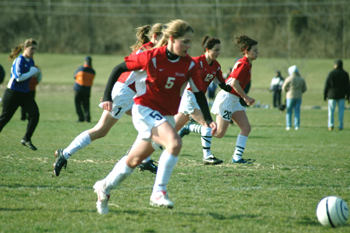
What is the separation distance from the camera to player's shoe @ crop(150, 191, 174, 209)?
372cm

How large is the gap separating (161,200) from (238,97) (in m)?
3.71

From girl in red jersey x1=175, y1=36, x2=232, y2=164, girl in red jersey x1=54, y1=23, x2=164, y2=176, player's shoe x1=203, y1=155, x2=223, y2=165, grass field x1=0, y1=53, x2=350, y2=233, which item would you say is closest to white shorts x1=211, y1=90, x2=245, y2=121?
girl in red jersey x1=175, y1=36, x2=232, y2=164

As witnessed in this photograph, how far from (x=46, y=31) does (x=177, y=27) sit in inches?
2457

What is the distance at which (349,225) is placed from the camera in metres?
3.60

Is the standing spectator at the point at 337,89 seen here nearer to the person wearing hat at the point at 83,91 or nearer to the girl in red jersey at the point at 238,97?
the girl in red jersey at the point at 238,97

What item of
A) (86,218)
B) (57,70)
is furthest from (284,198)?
(57,70)

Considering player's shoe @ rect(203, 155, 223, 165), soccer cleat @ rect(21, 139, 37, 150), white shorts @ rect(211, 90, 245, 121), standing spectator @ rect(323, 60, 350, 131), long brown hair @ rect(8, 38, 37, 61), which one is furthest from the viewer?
standing spectator @ rect(323, 60, 350, 131)

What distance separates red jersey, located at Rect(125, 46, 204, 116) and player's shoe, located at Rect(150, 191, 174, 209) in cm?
81

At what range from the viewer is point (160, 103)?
3.95 metres

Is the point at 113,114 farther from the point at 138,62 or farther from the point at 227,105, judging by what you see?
the point at 227,105

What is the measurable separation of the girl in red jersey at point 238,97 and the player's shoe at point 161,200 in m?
3.16

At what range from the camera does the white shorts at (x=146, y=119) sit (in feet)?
12.6

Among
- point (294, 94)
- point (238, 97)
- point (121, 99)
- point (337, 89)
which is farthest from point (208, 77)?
point (337, 89)

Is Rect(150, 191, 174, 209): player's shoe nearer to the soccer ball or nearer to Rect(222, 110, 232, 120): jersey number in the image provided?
the soccer ball
